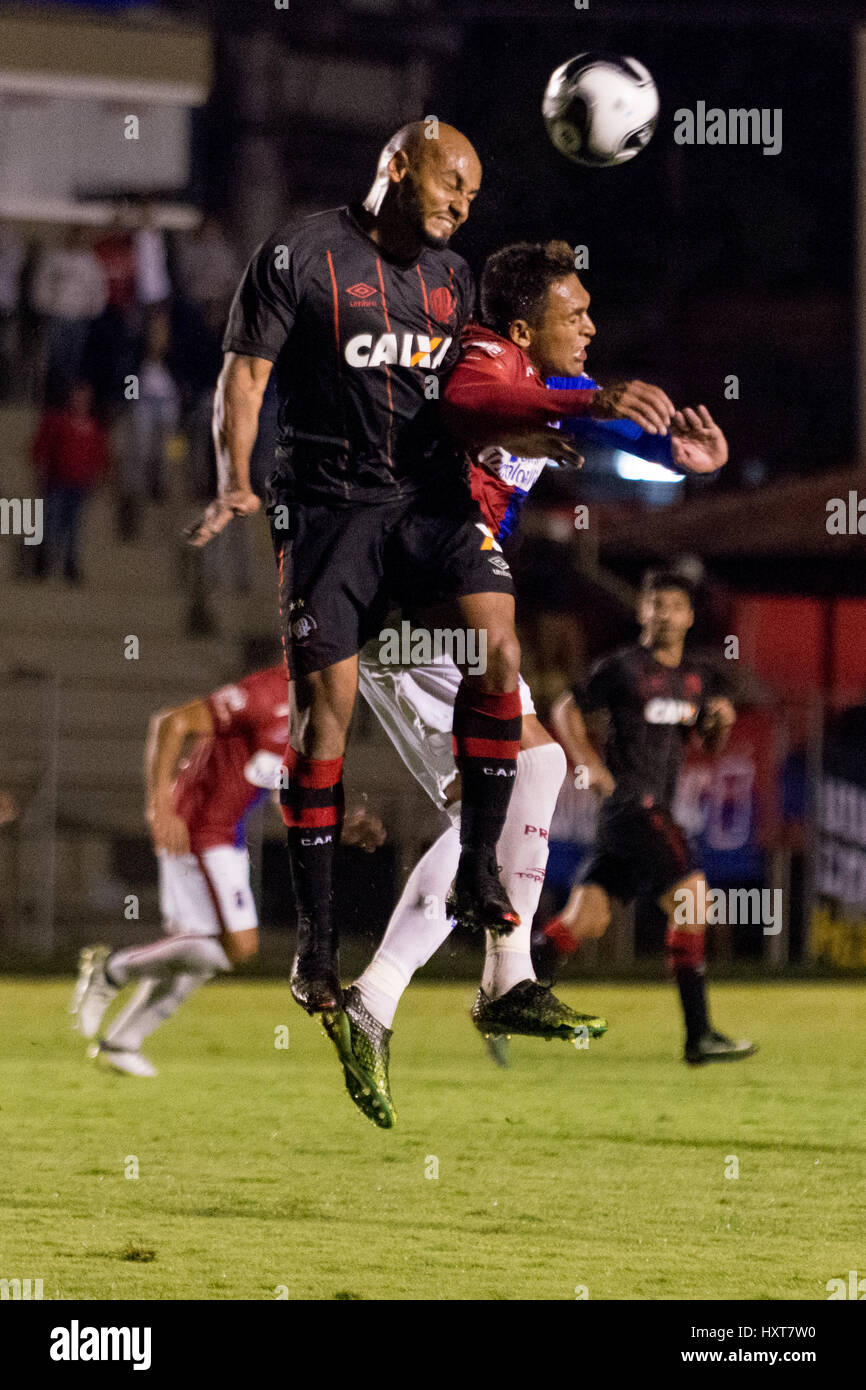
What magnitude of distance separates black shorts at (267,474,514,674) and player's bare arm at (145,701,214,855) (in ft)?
8.04

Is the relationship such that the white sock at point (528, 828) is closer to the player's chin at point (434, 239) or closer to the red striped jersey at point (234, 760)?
the player's chin at point (434, 239)

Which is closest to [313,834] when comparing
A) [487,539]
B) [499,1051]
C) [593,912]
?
[487,539]

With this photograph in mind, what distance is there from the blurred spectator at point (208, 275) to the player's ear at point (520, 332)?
22.5 feet

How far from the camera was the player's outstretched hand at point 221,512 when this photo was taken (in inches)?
166

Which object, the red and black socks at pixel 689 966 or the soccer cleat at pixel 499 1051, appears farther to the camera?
the soccer cleat at pixel 499 1051

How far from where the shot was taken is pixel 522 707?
4.59 metres

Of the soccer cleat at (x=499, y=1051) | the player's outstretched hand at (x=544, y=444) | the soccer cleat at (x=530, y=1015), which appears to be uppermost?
the player's outstretched hand at (x=544, y=444)

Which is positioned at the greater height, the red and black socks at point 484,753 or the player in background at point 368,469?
the player in background at point 368,469

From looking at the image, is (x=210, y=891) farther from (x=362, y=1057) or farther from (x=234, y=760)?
(x=362, y=1057)

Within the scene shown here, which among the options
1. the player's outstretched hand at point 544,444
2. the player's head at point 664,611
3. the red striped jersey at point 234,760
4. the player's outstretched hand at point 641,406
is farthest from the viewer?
the player's head at point 664,611

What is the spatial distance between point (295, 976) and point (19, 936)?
986 centimetres

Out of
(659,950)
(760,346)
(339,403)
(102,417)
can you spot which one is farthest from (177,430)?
(339,403)

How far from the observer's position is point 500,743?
4520mm

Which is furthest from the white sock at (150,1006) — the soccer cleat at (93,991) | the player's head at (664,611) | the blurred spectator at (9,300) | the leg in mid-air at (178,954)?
the blurred spectator at (9,300)
